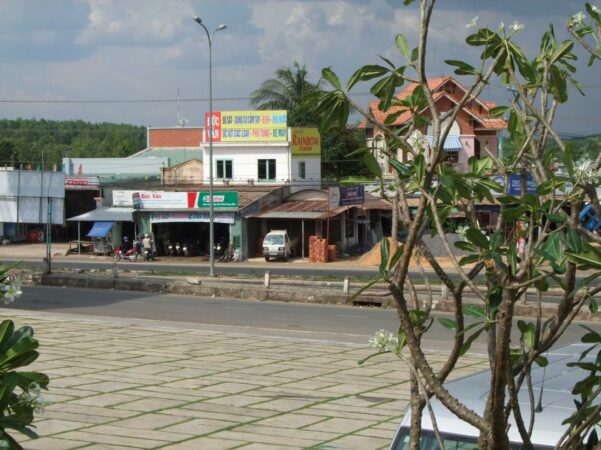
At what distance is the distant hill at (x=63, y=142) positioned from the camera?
4019 inches

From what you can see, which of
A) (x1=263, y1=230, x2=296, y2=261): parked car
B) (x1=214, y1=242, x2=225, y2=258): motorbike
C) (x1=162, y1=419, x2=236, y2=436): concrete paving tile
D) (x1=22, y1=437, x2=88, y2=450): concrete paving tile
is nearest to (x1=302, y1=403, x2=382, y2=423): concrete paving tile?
(x1=162, y1=419, x2=236, y2=436): concrete paving tile

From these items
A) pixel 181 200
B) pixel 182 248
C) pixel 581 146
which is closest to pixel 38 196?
pixel 181 200

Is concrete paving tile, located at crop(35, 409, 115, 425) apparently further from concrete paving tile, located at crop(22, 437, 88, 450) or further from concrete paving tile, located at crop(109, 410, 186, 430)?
concrete paving tile, located at crop(22, 437, 88, 450)

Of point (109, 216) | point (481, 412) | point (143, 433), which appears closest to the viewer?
point (481, 412)

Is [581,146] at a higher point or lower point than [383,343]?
higher

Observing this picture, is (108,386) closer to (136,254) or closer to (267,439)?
(267,439)

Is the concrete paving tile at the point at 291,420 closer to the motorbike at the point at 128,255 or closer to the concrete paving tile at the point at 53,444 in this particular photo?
the concrete paving tile at the point at 53,444

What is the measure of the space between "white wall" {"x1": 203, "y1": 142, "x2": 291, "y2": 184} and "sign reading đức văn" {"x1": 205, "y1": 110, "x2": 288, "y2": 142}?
481mm

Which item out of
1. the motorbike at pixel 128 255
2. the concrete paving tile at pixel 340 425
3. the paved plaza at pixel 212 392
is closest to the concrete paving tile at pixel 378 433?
the paved plaza at pixel 212 392

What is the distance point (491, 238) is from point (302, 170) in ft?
175

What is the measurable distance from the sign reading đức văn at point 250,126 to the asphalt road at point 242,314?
2584cm

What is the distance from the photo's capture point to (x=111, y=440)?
9.85 metres

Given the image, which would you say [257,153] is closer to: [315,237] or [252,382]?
[315,237]

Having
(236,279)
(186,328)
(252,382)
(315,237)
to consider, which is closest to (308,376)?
(252,382)
